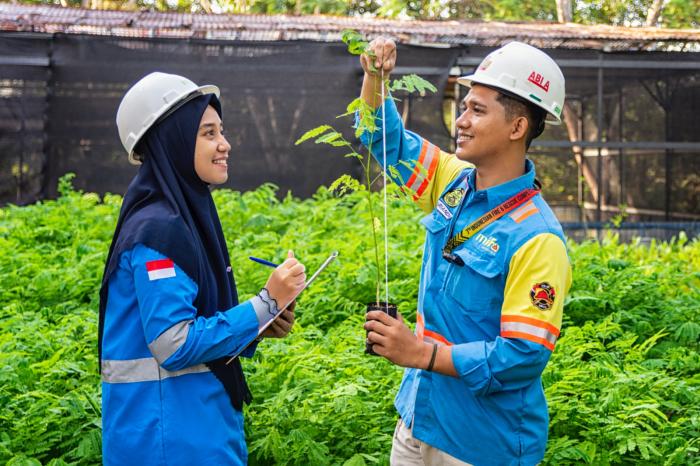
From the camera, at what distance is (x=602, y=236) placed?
1227 cm

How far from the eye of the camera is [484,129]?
2.74m

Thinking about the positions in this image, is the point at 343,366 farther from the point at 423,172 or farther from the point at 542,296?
the point at 542,296

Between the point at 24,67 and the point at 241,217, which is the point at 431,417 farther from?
the point at 24,67

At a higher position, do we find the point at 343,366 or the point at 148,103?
the point at 148,103

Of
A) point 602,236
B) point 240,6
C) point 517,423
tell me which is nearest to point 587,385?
point 517,423

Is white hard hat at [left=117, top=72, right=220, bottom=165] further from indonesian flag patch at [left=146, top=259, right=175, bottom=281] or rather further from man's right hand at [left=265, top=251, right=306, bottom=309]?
man's right hand at [left=265, top=251, right=306, bottom=309]

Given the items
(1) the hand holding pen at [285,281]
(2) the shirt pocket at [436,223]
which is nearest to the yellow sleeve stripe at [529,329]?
(2) the shirt pocket at [436,223]

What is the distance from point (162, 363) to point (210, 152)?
636 mm

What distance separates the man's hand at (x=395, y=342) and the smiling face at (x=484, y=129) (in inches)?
23.5

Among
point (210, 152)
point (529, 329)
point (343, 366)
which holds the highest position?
point (210, 152)

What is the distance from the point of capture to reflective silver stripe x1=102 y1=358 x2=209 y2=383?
2.53 metres

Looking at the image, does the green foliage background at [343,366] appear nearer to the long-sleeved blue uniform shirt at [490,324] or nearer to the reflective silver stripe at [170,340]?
the long-sleeved blue uniform shirt at [490,324]

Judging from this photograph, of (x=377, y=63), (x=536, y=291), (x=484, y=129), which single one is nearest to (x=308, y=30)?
(x=377, y=63)

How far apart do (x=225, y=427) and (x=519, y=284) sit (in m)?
0.93
